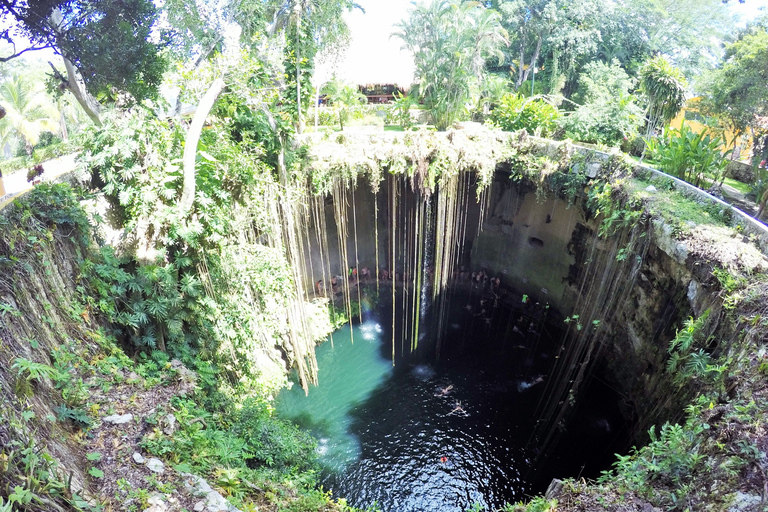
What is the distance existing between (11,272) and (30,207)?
118cm

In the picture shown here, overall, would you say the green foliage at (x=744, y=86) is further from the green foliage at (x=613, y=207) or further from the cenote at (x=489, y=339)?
the green foliage at (x=613, y=207)

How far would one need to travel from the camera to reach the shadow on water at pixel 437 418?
771cm

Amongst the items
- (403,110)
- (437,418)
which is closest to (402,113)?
(403,110)

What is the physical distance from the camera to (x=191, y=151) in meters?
6.21

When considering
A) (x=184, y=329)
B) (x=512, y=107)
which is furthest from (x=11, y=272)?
(x=512, y=107)

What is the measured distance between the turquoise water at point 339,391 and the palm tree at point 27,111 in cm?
1439

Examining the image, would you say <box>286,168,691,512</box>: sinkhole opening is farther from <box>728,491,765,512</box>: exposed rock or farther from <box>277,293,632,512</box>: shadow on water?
<box>728,491,765,512</box>: exposed rock

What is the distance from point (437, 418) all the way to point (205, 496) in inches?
248

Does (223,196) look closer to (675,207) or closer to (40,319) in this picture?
(40,319)

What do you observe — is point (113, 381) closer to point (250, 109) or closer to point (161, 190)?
point (161, 190)

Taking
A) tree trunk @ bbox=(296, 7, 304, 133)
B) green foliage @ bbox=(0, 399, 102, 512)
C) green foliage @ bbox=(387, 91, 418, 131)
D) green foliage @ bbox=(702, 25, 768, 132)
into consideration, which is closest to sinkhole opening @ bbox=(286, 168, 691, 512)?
tree trunk @ bbox=(296, 7, 304, 133)

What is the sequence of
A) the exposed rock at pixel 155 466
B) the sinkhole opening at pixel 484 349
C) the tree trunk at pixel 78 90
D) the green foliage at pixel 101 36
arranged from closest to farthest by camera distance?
the exposed rock at pixel 155 466 → the green foliage at pixel 101 36 → the tree trunk at pixel 78 90 → the sinkhole opening at pixel 484 349

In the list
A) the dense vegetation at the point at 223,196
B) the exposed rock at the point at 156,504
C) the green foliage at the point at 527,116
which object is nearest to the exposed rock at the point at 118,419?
the dense vegetation at the point at 223,196

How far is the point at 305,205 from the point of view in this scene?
9.30 meters
